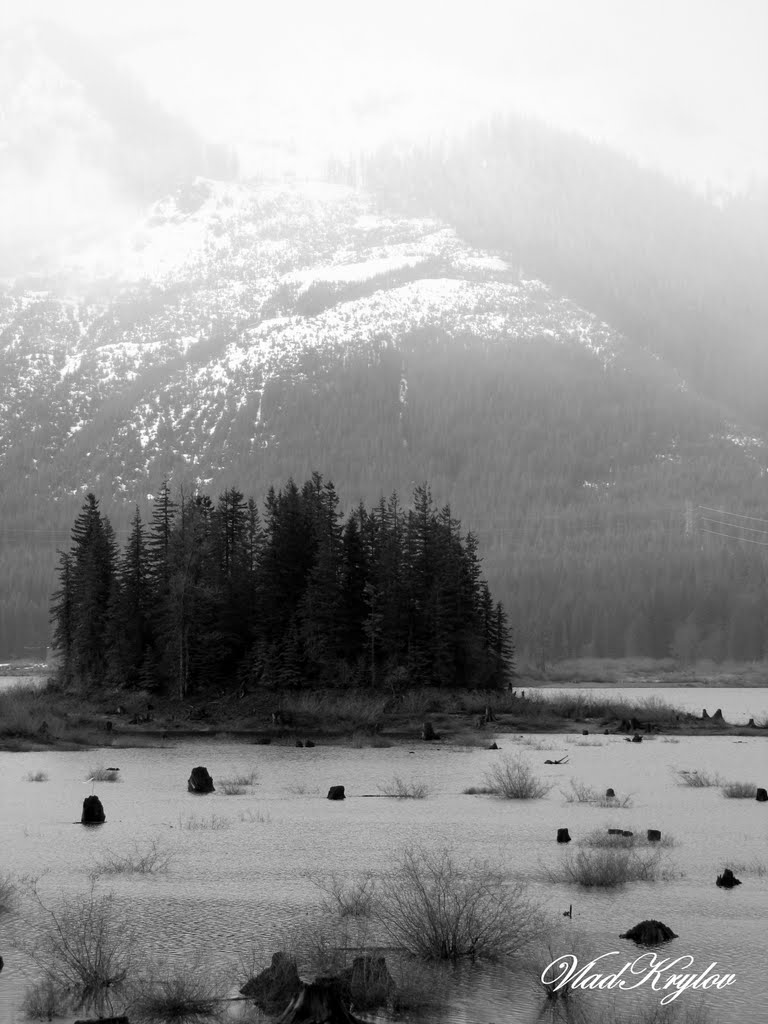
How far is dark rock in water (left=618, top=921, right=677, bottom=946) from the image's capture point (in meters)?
20.9

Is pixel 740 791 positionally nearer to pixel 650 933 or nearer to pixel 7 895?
pixel 650 933

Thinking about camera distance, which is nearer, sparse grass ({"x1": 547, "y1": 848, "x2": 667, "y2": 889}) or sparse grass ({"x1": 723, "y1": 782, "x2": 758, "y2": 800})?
sparse grass ({"x1": 547, "y1": 848, "x2": 667, "y2": 889})

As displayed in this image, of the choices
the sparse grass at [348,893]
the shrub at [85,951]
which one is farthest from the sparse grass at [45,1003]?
the sparse grass at [348,893]

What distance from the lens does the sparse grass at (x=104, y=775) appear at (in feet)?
151

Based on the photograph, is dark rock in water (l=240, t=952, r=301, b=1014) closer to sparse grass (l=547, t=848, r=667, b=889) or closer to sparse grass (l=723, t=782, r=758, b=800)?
sparse grass (l=547, t=848, r=667, b=889)

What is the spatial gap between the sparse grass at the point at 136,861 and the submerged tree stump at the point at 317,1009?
11.2 m

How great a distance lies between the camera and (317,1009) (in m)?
16.1

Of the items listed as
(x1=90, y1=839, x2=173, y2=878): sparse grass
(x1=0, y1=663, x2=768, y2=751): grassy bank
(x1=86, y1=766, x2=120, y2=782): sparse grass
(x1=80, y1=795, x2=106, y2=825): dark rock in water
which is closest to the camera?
(x1=90, y1=839, x2=173, y2=878): sparse grass

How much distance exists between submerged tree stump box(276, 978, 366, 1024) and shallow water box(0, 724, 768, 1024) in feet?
5.26

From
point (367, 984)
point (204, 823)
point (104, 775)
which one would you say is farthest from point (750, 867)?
point (104, 775)

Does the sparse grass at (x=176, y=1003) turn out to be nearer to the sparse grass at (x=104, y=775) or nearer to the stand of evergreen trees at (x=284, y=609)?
the sparse grass at (x=104, y=775)

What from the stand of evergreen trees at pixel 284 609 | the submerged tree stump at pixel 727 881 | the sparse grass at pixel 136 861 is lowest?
the submerged tree stump at pixel 727 881

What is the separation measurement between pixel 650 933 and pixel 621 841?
9.16m

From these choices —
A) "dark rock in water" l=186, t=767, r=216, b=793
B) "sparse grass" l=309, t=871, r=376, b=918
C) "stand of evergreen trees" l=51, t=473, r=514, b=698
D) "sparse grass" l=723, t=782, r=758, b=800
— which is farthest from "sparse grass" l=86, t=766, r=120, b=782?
"stand of evergreen trees" l=51, t=473, r=514, b=698
